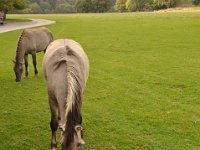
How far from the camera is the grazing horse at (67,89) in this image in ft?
14.1

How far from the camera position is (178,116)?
8.14 metres

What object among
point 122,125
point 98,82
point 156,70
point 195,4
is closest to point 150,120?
point 122,125

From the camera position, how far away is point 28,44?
12617mm

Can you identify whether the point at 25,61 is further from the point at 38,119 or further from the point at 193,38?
the point at 193,38

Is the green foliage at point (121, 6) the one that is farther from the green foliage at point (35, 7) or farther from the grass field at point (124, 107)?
the grass field at point (124, 107)

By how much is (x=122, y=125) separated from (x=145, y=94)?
106 inches

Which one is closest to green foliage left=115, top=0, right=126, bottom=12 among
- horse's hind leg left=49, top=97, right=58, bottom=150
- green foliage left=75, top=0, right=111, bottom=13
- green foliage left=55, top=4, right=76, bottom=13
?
green foliage left=75, top=0, right=111, bottom=13

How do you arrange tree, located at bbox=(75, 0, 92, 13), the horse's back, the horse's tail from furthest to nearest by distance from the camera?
1. tree, located at bbox=(75, 0, 92, 13)
2. the horse's back
3. the horse's tail

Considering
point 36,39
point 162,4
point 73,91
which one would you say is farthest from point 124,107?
point 162,4

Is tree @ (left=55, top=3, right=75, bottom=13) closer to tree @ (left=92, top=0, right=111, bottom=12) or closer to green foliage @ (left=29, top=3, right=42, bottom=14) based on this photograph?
green foliage @ (left=29, top=3, right=42, bottom=14)

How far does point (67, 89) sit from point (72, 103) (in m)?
0.49

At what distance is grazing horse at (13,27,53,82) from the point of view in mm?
11852

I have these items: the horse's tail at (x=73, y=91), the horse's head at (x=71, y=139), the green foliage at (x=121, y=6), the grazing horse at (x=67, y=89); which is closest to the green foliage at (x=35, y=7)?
the green foliage at (x=121, y=6)

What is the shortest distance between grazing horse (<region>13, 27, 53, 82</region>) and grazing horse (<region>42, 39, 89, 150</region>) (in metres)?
5.51
